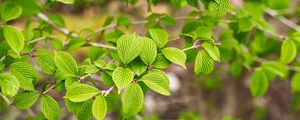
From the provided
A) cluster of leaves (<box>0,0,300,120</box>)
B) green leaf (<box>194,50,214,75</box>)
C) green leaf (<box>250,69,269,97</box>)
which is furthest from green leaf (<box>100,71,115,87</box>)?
green leaf (<box>250,69,269,97</box>)

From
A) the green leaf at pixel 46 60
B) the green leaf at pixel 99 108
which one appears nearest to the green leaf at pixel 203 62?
the green leaf at pixel 99 108

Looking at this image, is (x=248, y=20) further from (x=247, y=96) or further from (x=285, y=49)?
(x=247, y=96)

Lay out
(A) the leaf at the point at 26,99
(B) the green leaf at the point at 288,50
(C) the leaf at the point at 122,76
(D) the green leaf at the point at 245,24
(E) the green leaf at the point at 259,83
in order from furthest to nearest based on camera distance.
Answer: (E) the green leaf at the point at 259,83, (D) the green leaf at the point at 245,24, (B) the green leaf at the point at 288,50, (A) the leaf at the point at 26,99, (C) the leaf at the point at 122,76

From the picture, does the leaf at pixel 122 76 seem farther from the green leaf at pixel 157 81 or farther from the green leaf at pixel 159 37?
the green leaf at pixel 159 37

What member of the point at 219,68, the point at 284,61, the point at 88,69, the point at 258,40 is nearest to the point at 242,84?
the point at 219,68

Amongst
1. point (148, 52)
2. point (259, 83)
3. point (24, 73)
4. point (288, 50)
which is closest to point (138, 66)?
point (148, 52)

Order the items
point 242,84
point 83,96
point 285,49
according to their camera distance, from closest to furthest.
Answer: point 83,96 → point 285,49 → point 242,84
